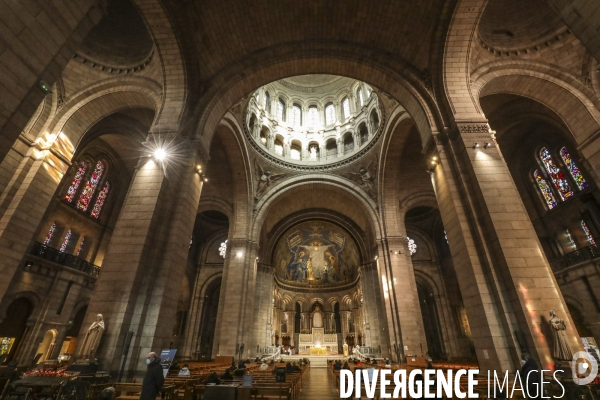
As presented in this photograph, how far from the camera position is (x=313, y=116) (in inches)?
1001

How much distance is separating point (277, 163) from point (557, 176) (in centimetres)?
1778

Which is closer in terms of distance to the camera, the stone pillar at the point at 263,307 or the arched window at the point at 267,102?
the stone pillar at the point at 263,307

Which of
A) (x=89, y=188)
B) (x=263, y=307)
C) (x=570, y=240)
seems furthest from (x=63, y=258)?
(x=570, y=240)

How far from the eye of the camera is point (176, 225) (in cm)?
861

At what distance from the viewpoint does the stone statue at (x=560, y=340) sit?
5855 mm

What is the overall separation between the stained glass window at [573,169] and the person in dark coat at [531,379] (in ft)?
45.5

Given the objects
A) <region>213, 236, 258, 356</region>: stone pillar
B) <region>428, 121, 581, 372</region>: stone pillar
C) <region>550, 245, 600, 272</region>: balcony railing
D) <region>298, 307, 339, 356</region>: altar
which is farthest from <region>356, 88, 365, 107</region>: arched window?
<region>298, 307, 339, 356</region>: altar

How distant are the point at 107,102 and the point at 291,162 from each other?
12824mm

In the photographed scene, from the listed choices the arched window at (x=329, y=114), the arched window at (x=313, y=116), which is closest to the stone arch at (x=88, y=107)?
the arched window at (x=313, y=116)

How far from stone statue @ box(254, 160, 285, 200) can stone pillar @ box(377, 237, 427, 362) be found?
9.53 metres

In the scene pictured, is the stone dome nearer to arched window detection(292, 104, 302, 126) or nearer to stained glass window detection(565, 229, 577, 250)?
arched window detection(292, 104, 302, 126)

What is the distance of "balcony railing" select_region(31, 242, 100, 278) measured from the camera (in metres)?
13.5

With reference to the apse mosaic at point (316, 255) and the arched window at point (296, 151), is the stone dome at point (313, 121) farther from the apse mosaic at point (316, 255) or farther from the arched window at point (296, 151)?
the apse mosaic at point (316, 255)

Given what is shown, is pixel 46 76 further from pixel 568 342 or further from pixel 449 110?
pixel 568 342
